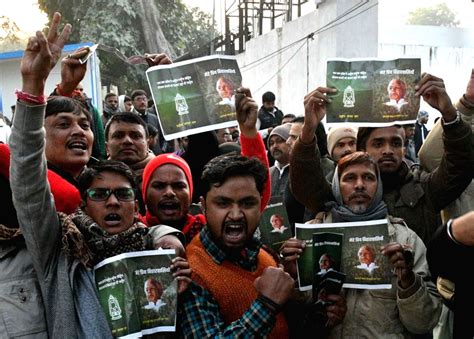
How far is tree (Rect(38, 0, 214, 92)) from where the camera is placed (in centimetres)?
2238

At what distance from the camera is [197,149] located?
3.91 metres

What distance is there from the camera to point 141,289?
255 cm

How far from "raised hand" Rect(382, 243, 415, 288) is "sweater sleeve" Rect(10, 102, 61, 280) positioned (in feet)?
4.58

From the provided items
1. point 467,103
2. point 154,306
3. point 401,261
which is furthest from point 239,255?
point 467,103

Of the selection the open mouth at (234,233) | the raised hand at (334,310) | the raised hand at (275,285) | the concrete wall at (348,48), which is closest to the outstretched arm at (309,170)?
the raised hand at (334,310)

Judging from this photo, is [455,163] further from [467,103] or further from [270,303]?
[270,303]

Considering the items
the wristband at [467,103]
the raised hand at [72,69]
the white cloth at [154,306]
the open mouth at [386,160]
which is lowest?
the white cloth at [154,306]

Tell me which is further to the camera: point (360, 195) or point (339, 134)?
point (339, 134)

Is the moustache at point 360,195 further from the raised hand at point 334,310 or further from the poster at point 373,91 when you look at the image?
the raised hand at point 334,310

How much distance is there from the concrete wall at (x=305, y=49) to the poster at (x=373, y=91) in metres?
10.5

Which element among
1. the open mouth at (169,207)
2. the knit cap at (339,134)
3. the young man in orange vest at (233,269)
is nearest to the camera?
the young man in orange vest at (233,269)

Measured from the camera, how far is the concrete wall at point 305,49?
45.4 ft

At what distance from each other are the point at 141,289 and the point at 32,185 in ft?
1.87

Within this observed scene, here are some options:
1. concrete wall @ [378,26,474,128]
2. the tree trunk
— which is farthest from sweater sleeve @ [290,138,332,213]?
the tree trunk
